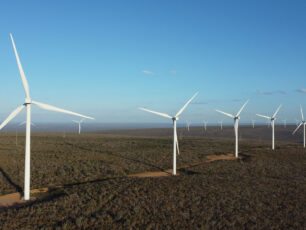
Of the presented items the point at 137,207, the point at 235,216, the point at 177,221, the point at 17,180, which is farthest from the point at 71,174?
the point at 235,216

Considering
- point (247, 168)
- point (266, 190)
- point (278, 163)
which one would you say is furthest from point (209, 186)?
point (278, 163)

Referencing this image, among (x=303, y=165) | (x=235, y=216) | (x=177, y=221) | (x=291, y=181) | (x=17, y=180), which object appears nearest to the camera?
(x=177, y=221)

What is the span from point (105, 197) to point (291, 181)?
20.5 meters

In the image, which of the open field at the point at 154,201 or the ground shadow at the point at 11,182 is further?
the ground shadow at the point at 11,182

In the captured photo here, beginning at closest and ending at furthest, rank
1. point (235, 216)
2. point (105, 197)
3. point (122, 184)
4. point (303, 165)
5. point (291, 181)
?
point (235, 216)
point (105, 197)
point (122, 184)
point (291, 181)
point (303, 165)

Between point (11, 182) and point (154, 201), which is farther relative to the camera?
point (11, 182)

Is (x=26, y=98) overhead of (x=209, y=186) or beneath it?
overhead

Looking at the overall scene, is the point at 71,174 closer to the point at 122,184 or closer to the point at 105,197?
the point at 122,184

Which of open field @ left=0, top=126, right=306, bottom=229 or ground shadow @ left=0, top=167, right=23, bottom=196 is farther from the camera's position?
ground shadow @ left=0, top=167, right=23, bottom=196

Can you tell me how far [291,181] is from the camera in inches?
1081

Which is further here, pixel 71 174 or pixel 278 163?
pixel 278 163

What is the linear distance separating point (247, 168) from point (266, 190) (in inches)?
464

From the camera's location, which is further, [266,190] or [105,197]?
[266,190]

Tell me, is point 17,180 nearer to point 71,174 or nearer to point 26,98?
point 71,174
